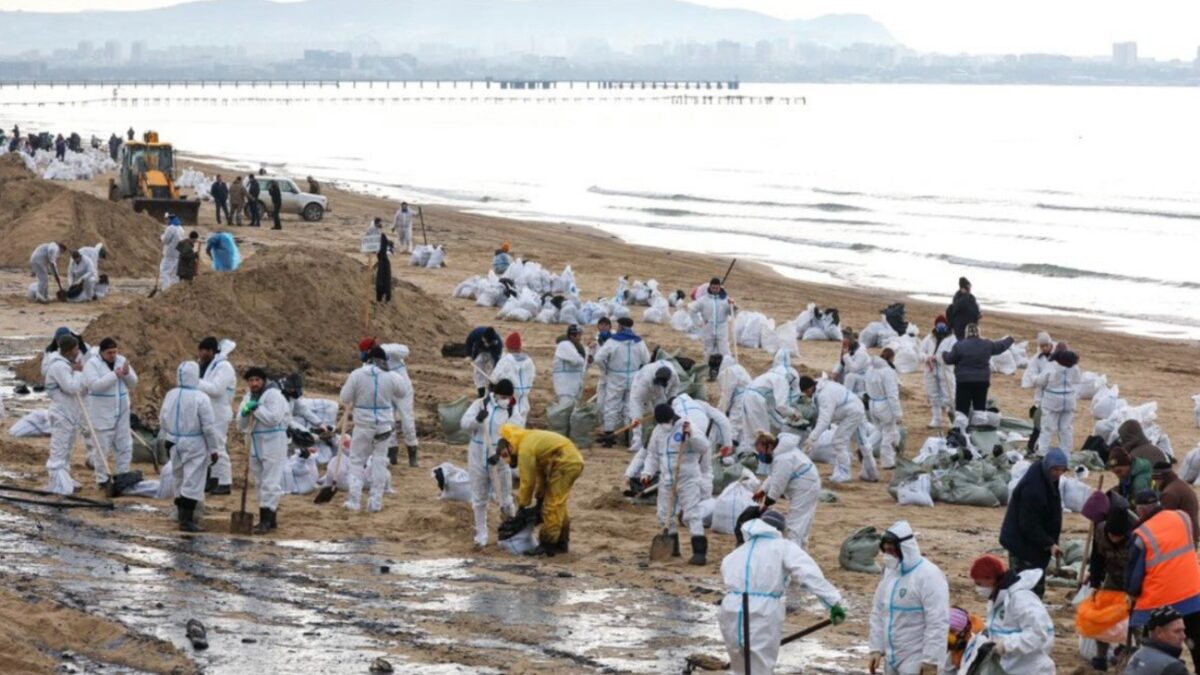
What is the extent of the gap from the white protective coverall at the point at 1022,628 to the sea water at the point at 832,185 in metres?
21.0

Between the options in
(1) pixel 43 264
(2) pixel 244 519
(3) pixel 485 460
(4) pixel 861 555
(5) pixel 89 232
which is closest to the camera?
(4) pixel 861 555

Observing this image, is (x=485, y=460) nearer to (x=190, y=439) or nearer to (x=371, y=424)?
(x=371, y=424)

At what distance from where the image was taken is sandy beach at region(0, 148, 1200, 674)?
11.1 m

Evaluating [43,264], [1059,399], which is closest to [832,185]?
[43,264]

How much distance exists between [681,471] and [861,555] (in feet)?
4.86

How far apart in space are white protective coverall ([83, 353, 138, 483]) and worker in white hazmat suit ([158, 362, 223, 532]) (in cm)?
124

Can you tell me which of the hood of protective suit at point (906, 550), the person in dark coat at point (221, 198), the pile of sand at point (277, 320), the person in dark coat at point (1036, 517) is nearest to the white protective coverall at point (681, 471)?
the person in dark coat at point (1036, 517)

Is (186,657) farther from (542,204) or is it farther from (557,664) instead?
(542,204)

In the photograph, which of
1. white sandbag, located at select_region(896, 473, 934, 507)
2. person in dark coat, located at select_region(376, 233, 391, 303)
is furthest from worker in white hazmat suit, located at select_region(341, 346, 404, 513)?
person in dark coat, located at select_region(376, 233, 391, 303)

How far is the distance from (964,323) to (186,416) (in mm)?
10589

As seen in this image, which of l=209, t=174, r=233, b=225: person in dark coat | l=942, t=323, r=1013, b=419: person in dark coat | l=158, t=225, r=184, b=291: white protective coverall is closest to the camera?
l=942, t=323, r=1013, b=419: person in dark coat

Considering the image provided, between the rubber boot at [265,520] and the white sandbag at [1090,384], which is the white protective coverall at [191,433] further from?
the white sandbag at [1090,384]

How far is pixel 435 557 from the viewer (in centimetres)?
1392

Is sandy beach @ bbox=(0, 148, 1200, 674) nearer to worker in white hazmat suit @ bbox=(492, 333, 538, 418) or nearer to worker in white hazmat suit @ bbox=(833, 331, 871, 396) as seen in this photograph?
worker in white hazmat suit @ bbox=(492, 333, 538, 418)
